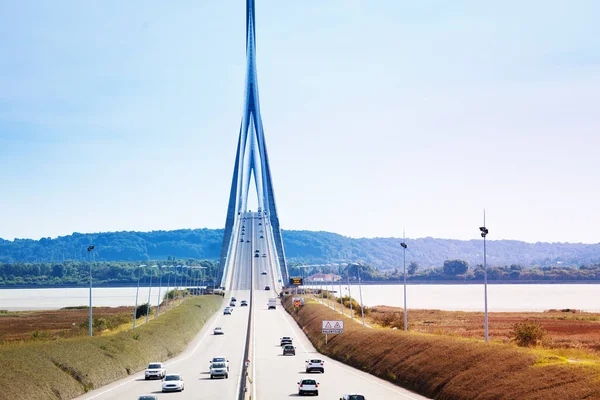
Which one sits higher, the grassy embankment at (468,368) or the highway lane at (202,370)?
the grassy embankment at (468,368)

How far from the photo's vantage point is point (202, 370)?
59594mm

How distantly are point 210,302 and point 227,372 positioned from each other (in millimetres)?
79715

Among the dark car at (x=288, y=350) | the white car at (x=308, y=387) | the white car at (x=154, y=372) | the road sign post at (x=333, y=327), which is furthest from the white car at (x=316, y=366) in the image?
the road sign post at (x=333, y=327)

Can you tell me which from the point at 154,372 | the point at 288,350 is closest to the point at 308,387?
the point at 154,372

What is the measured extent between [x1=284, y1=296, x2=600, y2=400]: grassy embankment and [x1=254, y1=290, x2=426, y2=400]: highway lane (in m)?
1.13

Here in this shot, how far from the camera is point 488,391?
37.7 meters

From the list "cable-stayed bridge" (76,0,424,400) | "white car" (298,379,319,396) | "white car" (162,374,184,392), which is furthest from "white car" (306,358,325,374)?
"white car" (298,379,319,396)

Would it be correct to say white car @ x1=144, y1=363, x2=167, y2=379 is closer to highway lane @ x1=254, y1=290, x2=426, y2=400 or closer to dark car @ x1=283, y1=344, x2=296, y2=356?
highway lane @ x1=254, y1=290, x2=426, y2=400

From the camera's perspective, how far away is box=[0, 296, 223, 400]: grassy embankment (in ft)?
134

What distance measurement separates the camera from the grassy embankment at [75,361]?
40812 millimetres

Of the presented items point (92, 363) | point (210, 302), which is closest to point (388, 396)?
point (92, 363)

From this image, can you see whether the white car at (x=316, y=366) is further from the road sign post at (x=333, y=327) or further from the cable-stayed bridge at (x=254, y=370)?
the road sign post at (x=333, y=327)

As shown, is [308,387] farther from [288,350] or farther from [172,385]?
[288,350]

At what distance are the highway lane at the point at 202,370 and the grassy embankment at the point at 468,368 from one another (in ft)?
31.7
